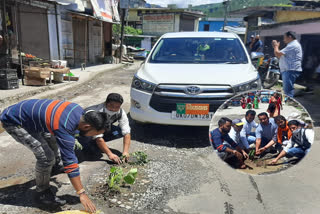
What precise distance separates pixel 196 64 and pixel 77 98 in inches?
154

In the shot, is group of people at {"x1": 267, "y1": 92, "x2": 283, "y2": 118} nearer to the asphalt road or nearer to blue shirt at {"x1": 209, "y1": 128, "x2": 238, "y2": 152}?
blue shirt at {"x1": 209, "y1": 128, "x2": 238, "y2": 152}

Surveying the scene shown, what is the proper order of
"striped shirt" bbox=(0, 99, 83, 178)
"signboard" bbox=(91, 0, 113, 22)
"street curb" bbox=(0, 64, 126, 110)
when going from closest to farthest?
"striped shirt" bbox=(0, 99, 83, 178), "street curb" bbox=(0, 64, 126, 110), "signboard" bbox=(91, 0, 113, 22)

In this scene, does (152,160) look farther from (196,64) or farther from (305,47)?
(305,47)

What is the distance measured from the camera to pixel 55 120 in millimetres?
2104

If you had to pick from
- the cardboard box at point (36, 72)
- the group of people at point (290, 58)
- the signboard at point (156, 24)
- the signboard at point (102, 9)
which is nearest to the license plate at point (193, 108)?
the group of people at point (290, 58)

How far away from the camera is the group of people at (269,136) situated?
65.1 inches

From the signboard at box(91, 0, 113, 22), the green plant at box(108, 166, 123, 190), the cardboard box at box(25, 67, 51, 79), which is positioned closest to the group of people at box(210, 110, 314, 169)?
the green plant at box(108, 166, 123, 190)

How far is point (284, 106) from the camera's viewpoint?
171cm

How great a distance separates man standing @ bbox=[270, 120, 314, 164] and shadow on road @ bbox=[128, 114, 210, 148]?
7.12ft

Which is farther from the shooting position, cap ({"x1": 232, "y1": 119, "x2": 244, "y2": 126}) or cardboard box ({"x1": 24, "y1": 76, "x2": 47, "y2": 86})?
cardboard box ({"x1": 24, "y1": 76, "x2": 47, "y2": 86})

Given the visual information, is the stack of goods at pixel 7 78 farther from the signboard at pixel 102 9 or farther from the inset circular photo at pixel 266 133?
the signboard at pixel 102 9

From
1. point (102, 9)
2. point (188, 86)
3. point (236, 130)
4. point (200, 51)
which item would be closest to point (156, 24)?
point (102, 9)

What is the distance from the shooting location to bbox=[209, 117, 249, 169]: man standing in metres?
1.75

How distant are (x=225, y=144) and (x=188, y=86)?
181 cm
